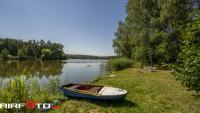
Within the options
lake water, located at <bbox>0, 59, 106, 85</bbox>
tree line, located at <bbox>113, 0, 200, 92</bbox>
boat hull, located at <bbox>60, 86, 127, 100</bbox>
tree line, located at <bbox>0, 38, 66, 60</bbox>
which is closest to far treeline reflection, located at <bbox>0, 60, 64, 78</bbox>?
lake water, located at <bbox>0, 59, 106, 85</bbox>

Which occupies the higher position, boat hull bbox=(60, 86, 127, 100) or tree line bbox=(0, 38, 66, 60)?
tree line bbox=(0, 38, 66, 60)

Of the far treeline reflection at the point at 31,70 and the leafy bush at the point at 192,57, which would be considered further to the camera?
the far treeline reflection at the point at 31,70

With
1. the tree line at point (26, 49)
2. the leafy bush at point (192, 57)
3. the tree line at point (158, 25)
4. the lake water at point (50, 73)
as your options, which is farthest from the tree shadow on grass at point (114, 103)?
the tree line at point (26, 49)

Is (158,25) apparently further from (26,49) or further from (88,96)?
(26,49)

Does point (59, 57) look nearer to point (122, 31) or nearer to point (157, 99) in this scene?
point (122, 31)

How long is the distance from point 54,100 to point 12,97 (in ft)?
10.7

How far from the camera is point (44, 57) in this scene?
108562 millimetres

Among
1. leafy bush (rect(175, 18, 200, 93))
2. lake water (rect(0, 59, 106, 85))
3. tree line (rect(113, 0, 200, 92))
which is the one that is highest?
tree line (rect(113, 0, 200, 92))

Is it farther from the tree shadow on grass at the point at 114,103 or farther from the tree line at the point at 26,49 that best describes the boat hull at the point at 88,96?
the tree line at the point at 26,49

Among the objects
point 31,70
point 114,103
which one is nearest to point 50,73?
point 31,70

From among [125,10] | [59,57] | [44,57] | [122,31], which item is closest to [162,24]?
[125,10]

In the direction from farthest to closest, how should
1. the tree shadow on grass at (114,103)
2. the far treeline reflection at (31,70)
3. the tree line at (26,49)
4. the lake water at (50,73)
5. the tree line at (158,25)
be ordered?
the tree line at (26,49) < the far treeline reflection at (31,70) < the tree line at (158,25) < the lake water at (50,73) < the tree shadow on grass at (114,103)

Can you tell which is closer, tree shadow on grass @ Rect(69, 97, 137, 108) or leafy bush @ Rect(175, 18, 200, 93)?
leafy bush @ Rect(175, 18, 200, 93)

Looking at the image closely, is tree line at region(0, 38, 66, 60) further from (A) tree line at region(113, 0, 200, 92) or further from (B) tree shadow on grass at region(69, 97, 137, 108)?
(B) tree shadow on grass at region(69, 97, 137, 108)
